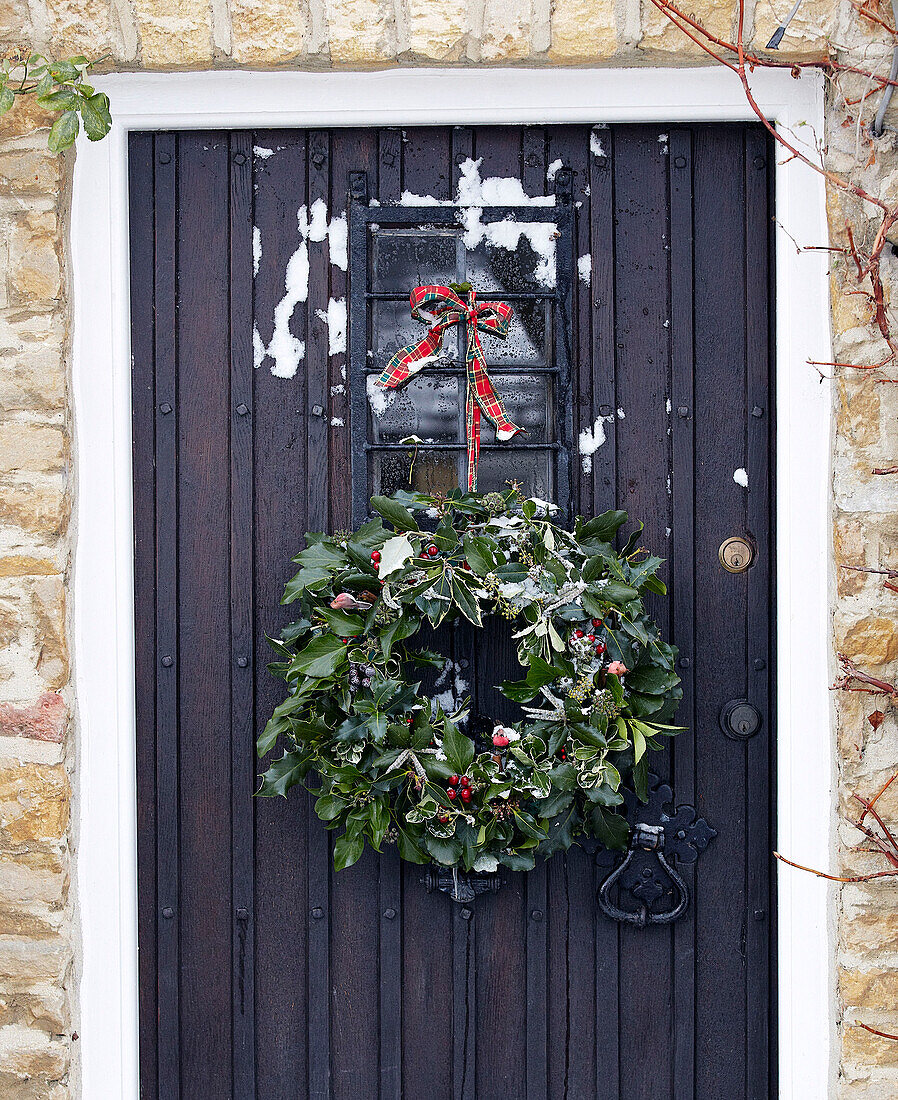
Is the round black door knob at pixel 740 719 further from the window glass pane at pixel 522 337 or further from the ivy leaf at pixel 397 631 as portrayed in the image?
the window glass pane at pixel 522 337

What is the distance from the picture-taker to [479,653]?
203 cm

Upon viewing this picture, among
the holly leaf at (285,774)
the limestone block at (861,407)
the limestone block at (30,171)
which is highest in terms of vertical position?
the limestone block at (30,171)

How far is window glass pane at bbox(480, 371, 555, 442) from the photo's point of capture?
78.7 inches

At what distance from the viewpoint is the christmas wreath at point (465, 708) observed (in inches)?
68.3

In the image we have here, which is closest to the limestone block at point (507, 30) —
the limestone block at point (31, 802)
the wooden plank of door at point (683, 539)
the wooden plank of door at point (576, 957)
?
the wooden plank of door at point (576, 957)

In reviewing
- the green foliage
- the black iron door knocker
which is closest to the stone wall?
the green foliage

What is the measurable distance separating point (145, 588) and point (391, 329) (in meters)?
0.88

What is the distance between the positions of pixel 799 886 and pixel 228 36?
7.71 feet

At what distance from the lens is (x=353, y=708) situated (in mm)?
1756

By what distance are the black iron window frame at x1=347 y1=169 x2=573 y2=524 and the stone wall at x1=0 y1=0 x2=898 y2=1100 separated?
0.31 m

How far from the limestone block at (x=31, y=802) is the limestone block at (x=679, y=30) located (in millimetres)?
2106

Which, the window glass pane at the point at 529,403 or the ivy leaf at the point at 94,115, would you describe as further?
the window glass pane at the point at 529,403

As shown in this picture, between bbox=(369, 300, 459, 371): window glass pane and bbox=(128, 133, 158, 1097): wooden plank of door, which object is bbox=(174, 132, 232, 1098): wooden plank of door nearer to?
bbox=(128, 133, 158, 1097): wooden plank of door

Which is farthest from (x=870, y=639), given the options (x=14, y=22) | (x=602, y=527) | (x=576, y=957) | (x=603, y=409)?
(x=14, y=22)
